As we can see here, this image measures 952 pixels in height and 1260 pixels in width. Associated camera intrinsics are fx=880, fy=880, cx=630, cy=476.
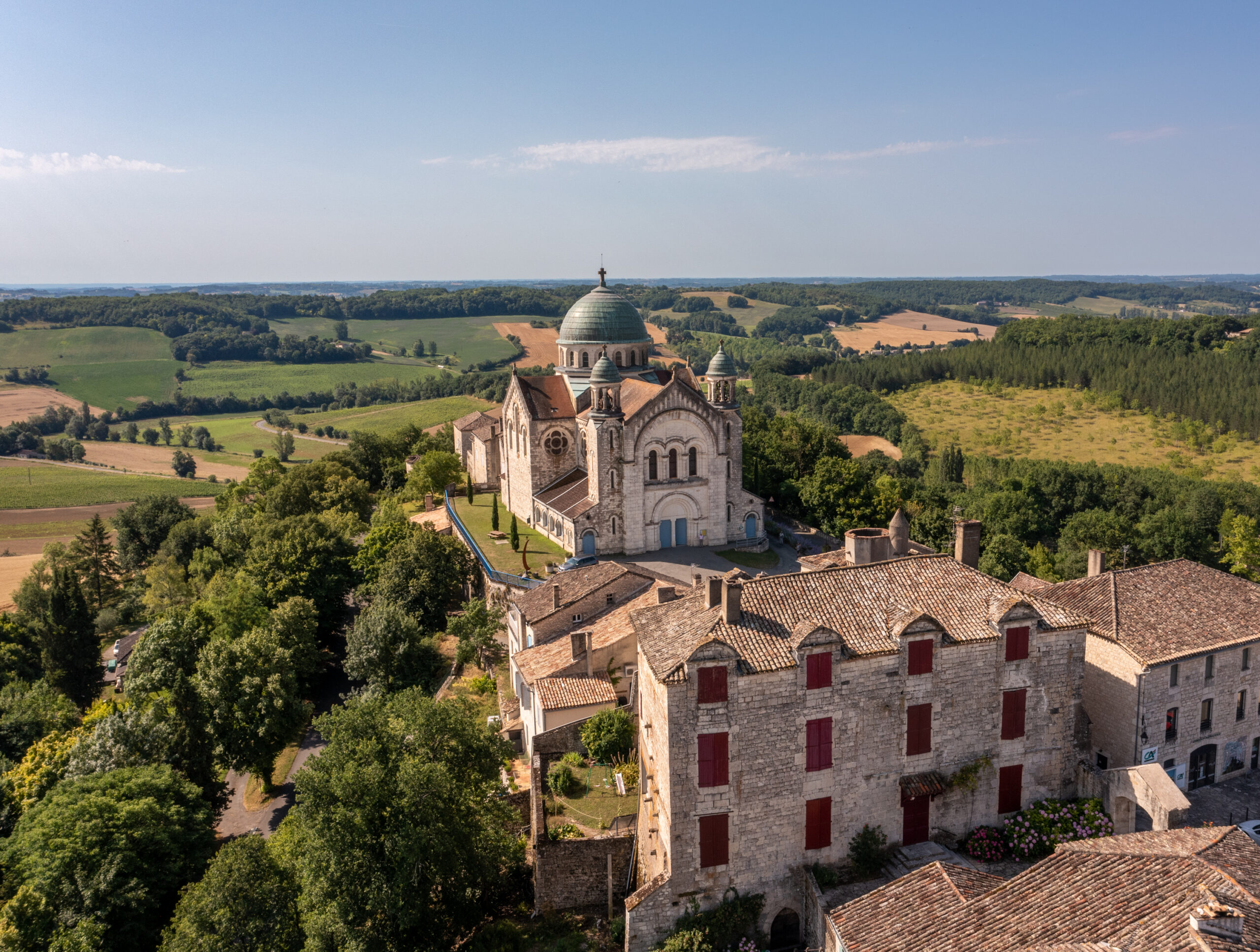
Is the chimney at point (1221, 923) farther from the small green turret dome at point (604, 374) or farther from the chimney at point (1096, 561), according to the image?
the small green turret dome at point (604, 374)

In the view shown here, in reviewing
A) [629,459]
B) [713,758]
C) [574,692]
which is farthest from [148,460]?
[713,758]

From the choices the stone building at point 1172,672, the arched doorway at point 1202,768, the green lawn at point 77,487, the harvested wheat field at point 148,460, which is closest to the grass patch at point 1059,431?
the stone building at point 1172,672

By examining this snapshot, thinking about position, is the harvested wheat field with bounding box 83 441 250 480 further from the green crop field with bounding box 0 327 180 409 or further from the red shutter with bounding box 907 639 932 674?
the red shutter with bounding box 907 639 932 674

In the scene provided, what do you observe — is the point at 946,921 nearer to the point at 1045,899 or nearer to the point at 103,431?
the point at 1045,899

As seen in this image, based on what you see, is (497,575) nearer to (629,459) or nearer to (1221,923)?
(629,459)

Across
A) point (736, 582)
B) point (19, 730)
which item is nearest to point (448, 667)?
point (19, 730)
